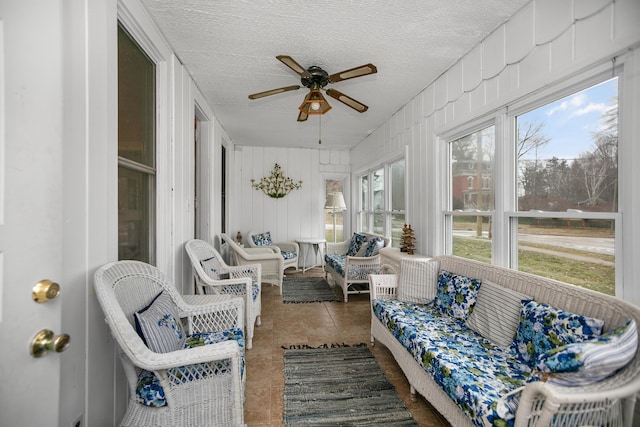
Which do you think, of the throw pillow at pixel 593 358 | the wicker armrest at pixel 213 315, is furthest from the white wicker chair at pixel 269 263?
the throw pillow at pixel 593 358

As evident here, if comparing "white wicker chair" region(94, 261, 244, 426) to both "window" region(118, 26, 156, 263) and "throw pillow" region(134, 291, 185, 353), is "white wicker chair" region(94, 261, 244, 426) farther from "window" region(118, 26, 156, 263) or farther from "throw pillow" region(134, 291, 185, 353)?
"window" region(118, 26, 156, 263)

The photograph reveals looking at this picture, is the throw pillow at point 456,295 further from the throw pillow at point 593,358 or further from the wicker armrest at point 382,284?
the throw pillow at point 593,358

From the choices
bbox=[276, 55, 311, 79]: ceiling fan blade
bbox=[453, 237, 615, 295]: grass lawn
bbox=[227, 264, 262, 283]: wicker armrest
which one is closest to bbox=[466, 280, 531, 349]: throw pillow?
bbox=[453, 237, 615, 295]: grass lawn

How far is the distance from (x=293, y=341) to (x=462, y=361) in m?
1.66

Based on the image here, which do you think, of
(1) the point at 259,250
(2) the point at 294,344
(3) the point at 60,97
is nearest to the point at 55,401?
(3) the point at 60,97

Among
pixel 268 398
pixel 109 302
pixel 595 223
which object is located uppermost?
pixel 595 223

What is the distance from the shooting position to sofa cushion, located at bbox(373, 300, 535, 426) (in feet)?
4.10

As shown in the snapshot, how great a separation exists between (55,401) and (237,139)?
209 inches

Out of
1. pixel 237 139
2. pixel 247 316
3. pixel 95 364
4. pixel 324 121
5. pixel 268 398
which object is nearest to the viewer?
pixel 95 364

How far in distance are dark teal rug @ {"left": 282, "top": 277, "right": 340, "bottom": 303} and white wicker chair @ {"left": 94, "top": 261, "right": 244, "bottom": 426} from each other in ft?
8.65

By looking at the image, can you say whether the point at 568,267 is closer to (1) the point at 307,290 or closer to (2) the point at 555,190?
(2) the point at 555,190

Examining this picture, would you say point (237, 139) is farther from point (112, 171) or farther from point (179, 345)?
point (179, 345)

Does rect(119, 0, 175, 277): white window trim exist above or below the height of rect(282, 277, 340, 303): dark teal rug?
above

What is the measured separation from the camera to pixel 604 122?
156 centimetres
